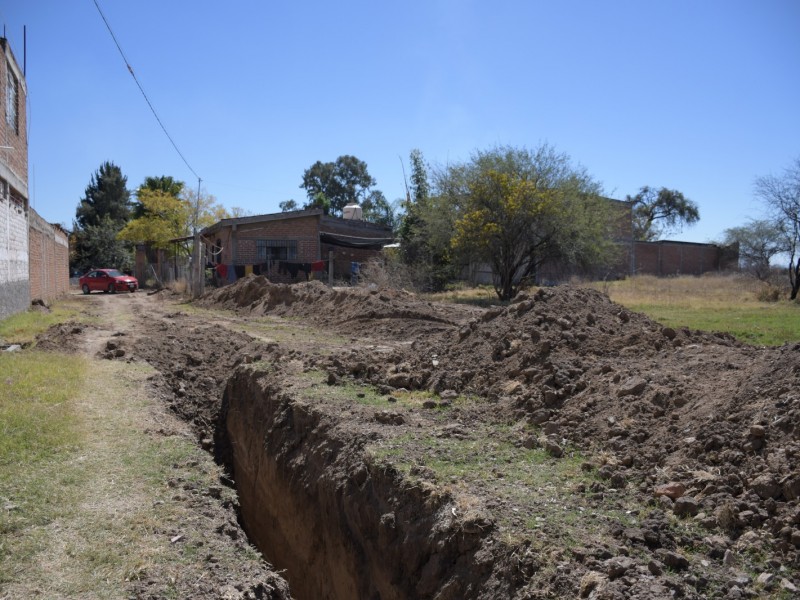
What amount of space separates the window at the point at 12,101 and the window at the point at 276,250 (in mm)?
12645

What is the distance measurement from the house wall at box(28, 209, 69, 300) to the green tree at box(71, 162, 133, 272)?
2577 centimetres

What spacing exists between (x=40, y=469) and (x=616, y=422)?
4.81 metres

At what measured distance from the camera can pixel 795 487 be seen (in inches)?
157

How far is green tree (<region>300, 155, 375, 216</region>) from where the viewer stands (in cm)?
7188

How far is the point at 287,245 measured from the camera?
3083cm

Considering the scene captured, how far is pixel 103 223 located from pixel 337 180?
24.0 m

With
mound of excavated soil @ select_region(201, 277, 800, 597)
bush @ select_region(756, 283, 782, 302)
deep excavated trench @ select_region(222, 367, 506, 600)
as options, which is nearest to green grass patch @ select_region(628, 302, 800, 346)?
mound of excavated soil @ select_region(201, 277, 800, 597)

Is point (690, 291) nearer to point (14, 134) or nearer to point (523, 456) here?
point (14, 134)

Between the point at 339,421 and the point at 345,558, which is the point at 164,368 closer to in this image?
the point at 339,421

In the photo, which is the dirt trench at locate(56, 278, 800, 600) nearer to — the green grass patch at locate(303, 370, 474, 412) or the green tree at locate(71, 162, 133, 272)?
the green grass patch at locate(303, 370, 474, 412)

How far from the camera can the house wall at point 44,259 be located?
2042 cm

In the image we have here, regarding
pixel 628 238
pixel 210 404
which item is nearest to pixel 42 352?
pixel 210 404

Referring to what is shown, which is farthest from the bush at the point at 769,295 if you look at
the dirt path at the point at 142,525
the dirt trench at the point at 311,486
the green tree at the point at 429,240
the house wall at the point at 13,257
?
the house wall at the point at 13,257

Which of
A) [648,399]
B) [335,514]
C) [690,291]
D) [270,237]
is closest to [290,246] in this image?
[270,237]
